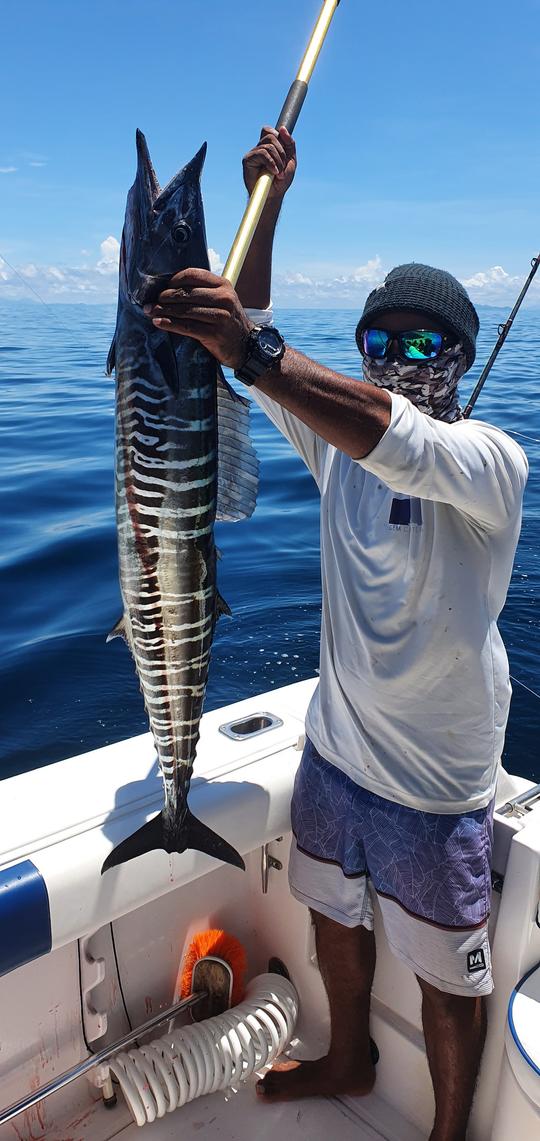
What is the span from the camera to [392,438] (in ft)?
5.48

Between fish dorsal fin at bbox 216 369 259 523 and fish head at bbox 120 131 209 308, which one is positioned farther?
fish dorsal fin at bbox 216 369 259 523

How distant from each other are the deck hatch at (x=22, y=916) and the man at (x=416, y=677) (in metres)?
0.89

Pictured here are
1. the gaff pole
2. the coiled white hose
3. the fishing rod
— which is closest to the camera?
the gaff pole

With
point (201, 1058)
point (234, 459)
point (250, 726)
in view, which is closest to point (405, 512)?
point (234, 459)

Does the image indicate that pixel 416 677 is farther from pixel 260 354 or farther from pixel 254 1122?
pixel 254 1122

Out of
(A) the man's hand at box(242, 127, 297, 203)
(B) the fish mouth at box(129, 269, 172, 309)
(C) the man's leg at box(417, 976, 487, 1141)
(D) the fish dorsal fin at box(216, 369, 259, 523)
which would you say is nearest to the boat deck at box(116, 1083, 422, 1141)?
(C) the man's leg at box(417, 976, 487, 1141)

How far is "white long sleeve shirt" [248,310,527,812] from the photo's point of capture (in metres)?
2.16

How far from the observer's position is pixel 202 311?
141cm

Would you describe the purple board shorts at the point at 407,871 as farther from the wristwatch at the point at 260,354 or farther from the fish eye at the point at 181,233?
the fish eye at the point at 181,233

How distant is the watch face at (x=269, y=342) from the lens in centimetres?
154

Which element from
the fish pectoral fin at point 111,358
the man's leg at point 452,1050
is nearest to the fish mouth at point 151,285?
the fish pectoral fin at point 111,358

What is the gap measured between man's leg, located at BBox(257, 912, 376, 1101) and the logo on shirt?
1.36 meters

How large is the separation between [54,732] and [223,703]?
1.11 metres

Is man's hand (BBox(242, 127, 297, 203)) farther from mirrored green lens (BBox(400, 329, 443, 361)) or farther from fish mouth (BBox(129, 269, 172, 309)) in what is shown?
fish mouth (BBox(129, 269, 172, 309))
